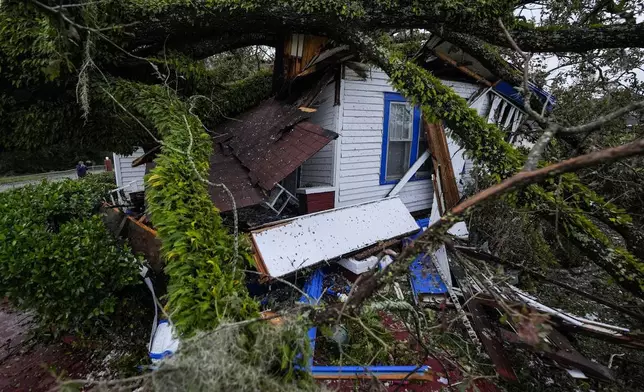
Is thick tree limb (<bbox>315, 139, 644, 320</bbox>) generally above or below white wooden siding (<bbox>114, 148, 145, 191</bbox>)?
above

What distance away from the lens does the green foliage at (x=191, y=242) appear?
210cm

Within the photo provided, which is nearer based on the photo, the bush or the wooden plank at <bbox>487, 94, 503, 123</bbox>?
the bush

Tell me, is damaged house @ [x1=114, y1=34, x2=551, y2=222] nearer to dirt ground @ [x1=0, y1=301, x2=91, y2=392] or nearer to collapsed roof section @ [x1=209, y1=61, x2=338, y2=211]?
collapsed roof section @ [x1=209, y1=61, x2=338, y2=211]

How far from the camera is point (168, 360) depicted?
135cm

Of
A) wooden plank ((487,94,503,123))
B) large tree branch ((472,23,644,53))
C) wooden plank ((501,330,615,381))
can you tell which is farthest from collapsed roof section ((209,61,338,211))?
wooden plank ((487,94,503,123))

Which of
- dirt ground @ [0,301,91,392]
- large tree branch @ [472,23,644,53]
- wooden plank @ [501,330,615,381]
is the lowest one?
dirt ground @ [0,301,91,392]

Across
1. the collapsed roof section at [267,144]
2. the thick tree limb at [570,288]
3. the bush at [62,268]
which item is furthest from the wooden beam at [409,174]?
the bush at [62,268]

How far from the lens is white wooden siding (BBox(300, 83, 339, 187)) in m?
6.34

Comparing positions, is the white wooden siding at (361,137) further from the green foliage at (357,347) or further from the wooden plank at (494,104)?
the green foliage at (357,347)

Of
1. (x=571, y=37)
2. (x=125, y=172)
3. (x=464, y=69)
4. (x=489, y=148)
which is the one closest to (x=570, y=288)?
(x=489, y=148)

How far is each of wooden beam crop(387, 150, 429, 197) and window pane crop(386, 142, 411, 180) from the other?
170mm

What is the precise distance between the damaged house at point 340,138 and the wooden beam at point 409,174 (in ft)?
0.08

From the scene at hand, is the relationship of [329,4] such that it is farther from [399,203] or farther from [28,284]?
[28,284]

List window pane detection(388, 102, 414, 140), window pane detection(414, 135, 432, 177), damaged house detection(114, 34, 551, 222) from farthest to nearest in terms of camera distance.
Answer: window pane detection(414, 135, 432, 177) → window pane detection(388, 102, 414, 140) → damaged house detection(114, 34, 551, 222)
